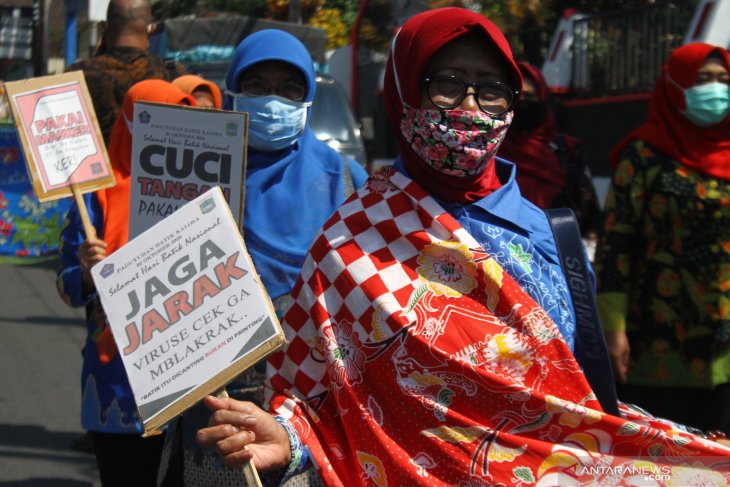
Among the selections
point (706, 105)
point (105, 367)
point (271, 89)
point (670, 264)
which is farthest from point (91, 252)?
point (706, 105)

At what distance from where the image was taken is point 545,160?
5.38 m

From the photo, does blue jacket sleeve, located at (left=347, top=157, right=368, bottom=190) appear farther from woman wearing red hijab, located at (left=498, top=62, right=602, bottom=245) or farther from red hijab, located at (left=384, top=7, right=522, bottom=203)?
woman wearing red hijab, located at (left=498, top=62, right=602, bottom=245)

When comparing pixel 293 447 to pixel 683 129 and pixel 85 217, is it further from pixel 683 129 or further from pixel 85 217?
pixel 683 129

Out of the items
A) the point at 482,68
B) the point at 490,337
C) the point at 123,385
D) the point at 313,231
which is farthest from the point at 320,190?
the point at 490,337

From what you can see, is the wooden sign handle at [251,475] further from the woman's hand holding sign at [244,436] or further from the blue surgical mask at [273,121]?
the blue surgical mask at [273,121]

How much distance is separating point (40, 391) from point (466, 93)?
557 cm

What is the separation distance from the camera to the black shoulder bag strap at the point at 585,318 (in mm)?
2506

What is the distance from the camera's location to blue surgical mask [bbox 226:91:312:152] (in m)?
3.81

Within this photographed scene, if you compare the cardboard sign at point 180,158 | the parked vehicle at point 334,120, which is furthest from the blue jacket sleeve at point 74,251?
the parked vehicle at point 334,120

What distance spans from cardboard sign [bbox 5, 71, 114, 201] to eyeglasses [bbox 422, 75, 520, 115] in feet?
5.62

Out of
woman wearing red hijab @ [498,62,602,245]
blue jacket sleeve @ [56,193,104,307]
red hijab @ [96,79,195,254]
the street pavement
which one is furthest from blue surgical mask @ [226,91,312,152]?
the street pavement

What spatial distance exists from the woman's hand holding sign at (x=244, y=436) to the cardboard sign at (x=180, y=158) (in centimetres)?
115

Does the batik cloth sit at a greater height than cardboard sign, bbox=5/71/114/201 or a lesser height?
greater

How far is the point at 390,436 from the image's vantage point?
240 centimetres
